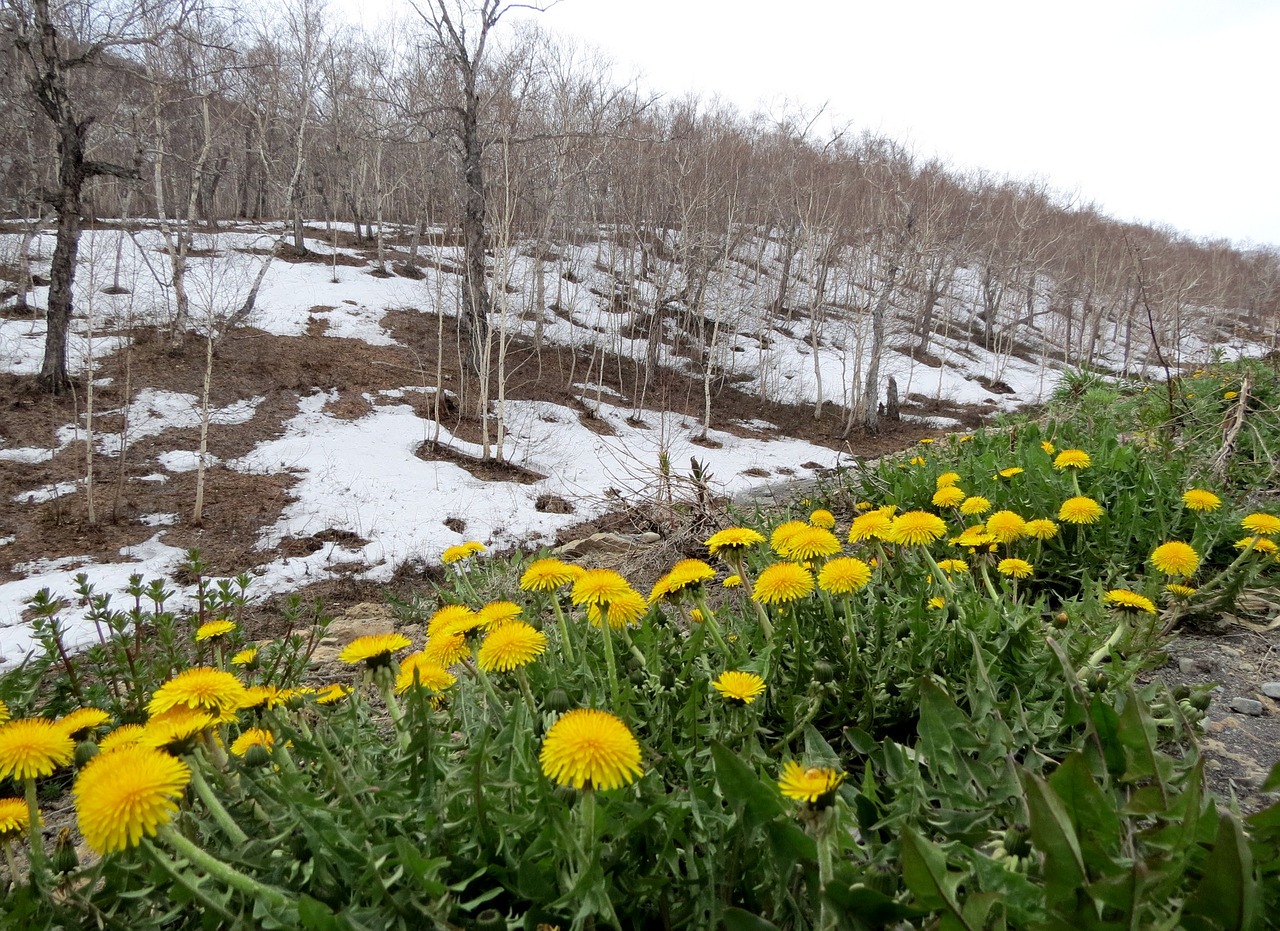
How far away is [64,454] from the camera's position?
8906mm

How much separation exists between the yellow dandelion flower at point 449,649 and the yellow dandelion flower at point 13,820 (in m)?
0.64

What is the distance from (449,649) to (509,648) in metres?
0.19

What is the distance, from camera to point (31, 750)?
1.00 m

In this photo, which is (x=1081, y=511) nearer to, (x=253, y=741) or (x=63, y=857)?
(x=253, y=741)

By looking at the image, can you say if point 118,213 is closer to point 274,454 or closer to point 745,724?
point 274,454

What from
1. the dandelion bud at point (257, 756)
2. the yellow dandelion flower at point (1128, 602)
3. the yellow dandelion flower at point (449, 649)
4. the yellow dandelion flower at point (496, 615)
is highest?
the yellow dandelion flower at point (1128, 602)

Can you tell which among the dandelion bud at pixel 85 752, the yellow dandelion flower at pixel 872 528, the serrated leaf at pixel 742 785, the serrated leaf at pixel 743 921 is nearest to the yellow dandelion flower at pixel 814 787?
the serrated leaf at pixel 742 785

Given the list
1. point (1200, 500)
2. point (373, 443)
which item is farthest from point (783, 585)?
point (373, 443)

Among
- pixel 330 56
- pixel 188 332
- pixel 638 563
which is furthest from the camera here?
pixel 330 56

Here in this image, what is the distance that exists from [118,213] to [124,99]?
1511 centimetres

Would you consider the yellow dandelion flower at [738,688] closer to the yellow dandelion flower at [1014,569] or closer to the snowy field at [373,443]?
the yellow dandelion flower at [1014,569]

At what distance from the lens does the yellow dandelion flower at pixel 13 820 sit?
1000mm

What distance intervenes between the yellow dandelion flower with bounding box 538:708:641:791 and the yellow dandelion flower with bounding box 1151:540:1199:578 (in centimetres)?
173

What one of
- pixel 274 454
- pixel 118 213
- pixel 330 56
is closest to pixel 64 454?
pixel 274 454
